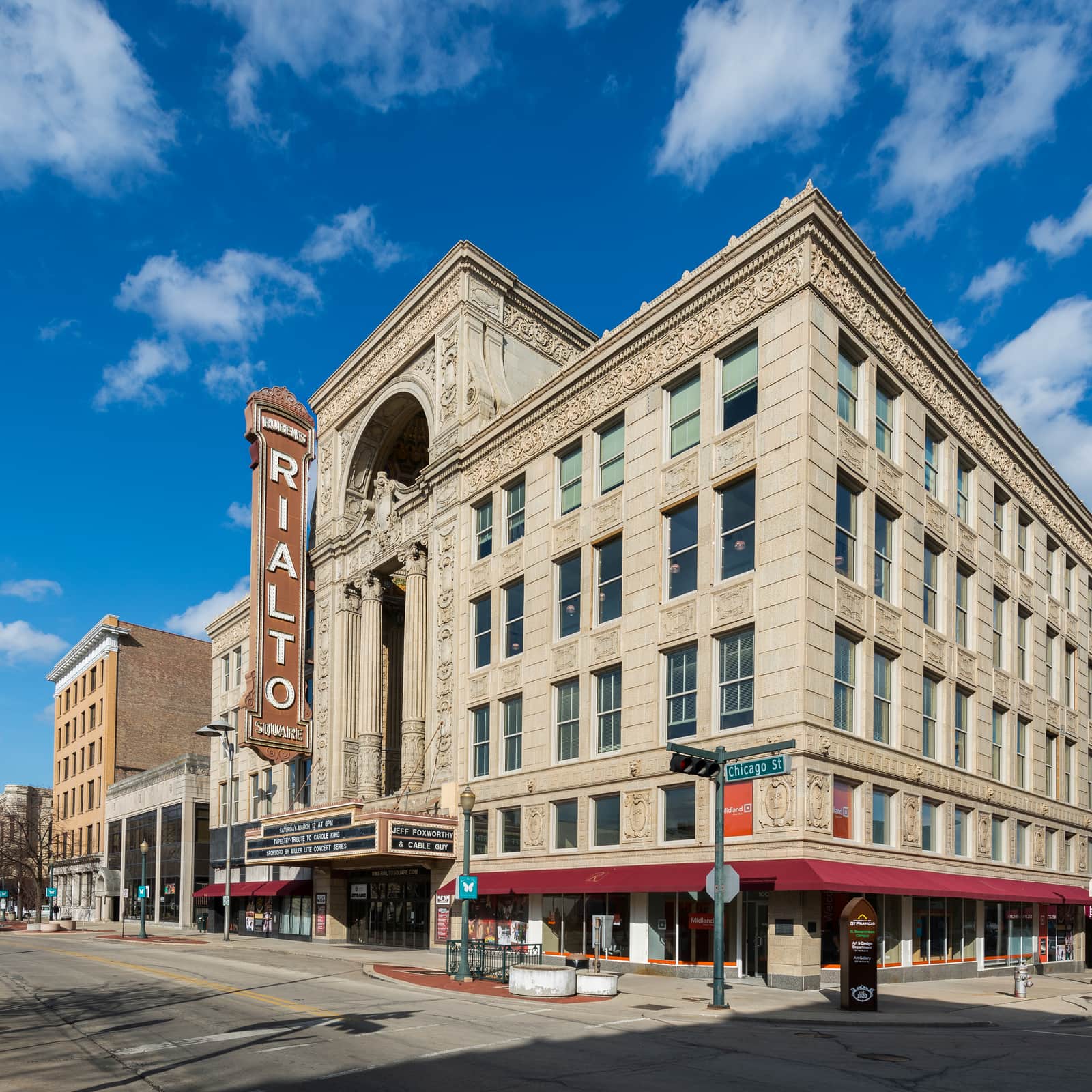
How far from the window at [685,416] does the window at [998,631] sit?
14.8 metres

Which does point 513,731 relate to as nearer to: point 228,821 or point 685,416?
point 685,416

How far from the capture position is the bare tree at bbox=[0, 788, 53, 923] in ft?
330

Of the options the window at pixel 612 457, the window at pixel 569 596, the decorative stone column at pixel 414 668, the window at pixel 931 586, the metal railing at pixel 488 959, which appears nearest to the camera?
the metal railing at pixel 488 959

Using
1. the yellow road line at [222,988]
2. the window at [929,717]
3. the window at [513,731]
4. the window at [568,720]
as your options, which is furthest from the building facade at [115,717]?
the window at [929,717]

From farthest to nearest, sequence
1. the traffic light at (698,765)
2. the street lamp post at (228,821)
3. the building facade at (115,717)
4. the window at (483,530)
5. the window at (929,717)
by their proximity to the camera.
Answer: the building facade at (115,717), the street lamp post at (228,821), the window at (483,530), the window at (929,717), the traffic light at (698,765)

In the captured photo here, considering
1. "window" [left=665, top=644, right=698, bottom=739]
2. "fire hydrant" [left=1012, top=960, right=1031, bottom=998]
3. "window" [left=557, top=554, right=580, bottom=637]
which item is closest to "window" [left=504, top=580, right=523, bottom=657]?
"window" [left=557, top=554, right=580, bottom=637]

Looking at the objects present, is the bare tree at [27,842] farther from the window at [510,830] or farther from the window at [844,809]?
the window at [844,809]

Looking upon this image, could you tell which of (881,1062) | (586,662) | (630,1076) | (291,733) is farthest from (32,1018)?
(291,733)

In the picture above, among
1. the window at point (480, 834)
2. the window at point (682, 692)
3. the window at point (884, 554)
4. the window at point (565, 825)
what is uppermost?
the window at point (884, 554)

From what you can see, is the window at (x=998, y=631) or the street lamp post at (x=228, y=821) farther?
the street lamp post at (x=228, y=821)

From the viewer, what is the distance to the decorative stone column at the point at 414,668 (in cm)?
4303

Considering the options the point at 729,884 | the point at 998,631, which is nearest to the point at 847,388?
the point at 998,631

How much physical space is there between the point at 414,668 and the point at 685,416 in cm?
1758

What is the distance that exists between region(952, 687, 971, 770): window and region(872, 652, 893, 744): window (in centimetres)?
511
